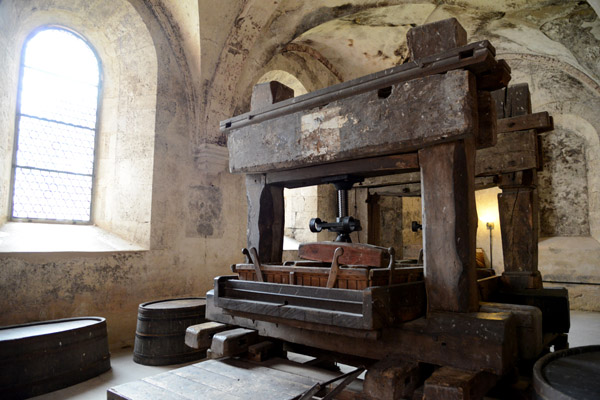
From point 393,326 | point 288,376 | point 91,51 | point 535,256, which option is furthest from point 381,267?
point 91,51

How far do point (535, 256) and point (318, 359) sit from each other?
2.49 m

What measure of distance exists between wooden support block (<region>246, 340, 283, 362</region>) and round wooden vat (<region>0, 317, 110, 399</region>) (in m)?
1.82

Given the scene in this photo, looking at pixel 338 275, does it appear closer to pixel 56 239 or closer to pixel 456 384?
pixel 456 384

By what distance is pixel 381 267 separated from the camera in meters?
2.36

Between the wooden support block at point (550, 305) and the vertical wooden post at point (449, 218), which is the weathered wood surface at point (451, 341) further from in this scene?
the wooden support block at point (550, 305)

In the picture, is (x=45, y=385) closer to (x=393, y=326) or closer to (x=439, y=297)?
(x=393, y=326)

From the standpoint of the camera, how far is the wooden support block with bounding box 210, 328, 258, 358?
2.71 m

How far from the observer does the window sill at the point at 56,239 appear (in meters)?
4.49

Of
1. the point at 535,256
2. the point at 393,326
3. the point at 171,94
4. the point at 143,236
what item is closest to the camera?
the point at 393,326

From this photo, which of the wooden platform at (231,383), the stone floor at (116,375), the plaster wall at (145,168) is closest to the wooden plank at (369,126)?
the wooden platform at (231,383)

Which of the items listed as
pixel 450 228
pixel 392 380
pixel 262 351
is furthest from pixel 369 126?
pixel 262 351

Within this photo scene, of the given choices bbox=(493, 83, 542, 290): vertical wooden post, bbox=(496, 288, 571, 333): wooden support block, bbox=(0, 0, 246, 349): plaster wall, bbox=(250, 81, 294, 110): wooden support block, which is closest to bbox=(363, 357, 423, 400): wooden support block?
bbox=(496, 288, 571, 333): wooden support block

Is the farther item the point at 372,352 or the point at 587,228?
the point at 587,228

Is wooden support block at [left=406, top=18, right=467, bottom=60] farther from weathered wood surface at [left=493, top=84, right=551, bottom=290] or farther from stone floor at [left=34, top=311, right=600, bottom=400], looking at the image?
stone floor at [left=34, top=311, right=600, bottom=400]
